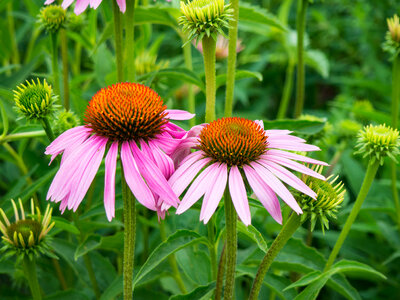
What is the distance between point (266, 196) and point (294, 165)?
7 cm

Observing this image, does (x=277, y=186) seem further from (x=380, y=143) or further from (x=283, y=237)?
(x=380, y=143)

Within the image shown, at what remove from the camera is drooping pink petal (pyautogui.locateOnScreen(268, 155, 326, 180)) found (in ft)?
2.15

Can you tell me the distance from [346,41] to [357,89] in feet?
0.77

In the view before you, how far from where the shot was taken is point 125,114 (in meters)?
0.68

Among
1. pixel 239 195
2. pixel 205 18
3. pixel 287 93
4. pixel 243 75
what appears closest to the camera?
pixel 239 195

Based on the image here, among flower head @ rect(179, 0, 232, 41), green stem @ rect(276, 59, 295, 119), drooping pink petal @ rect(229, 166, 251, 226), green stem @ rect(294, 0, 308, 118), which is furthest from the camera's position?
green stem @ rect(276, 59, 295, 119)

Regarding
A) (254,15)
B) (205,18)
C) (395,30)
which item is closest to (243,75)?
(254,15)

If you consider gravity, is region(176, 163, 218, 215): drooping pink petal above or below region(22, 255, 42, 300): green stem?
above

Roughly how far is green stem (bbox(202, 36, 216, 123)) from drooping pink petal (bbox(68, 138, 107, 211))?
21cm

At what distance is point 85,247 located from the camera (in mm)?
880

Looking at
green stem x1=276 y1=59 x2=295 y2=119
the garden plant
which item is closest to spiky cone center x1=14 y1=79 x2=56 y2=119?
the garden plant

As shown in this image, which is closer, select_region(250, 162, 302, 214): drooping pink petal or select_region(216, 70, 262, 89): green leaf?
Answer: select_region(250, 162, 302, 214): drooping pink petal


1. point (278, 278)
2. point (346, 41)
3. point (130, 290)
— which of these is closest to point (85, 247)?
point (130, 290)

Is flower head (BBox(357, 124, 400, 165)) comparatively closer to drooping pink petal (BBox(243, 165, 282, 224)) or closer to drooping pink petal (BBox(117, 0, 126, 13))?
drooping pink petal (BBox(243, 165, 282, 224))
